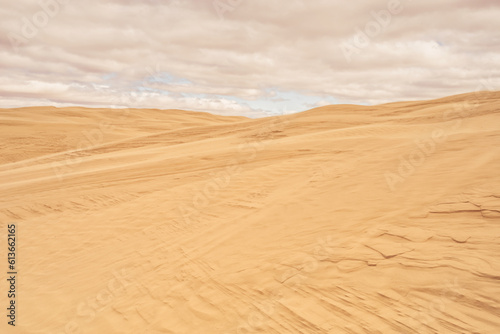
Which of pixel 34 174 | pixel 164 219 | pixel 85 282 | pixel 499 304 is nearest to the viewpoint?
pixel 499 304

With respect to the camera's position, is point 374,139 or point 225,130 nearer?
point 374,139

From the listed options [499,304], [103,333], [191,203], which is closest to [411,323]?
[499,304]

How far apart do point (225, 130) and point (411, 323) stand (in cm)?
1464

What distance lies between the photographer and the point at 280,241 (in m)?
4.95

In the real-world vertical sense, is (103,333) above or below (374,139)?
below

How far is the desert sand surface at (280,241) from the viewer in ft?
11.2

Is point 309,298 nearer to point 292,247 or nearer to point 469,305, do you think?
point 292,247

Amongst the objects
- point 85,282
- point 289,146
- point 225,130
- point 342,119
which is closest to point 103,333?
point 85,282

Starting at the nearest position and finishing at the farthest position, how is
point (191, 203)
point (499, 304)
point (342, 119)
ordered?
point (499, 304) < point (191, 203) < point (342, 119)

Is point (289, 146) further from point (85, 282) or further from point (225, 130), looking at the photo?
point (225, 130)

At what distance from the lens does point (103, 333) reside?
157 inches

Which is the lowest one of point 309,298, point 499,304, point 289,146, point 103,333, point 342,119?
point 103,333

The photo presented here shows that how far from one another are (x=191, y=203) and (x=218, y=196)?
1.92 feet

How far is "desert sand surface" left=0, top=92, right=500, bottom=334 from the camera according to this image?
3.40m
